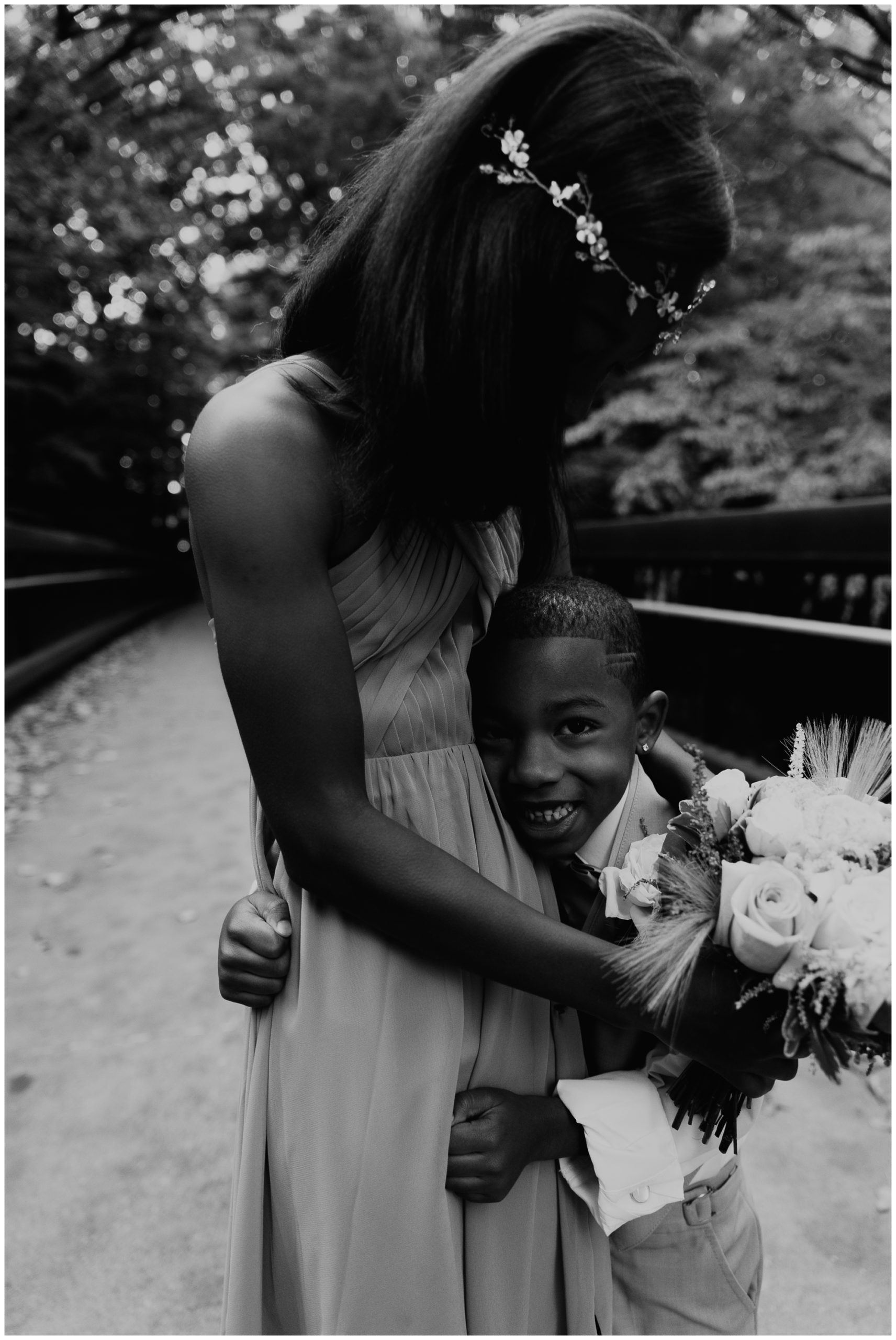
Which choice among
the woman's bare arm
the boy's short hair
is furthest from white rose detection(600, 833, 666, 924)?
the boy's short hair

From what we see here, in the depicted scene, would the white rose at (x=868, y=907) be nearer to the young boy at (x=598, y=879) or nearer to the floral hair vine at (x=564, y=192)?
the young boy at (x=598, y=879)

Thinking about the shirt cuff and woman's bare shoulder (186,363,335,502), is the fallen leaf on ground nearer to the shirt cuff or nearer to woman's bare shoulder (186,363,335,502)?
the shirt cuff

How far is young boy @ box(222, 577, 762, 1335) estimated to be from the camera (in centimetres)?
140

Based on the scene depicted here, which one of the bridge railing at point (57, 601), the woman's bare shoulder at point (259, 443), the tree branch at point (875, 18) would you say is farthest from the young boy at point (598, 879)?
the tree branch at point (875, 18)

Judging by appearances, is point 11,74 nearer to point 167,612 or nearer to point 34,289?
point 34,289

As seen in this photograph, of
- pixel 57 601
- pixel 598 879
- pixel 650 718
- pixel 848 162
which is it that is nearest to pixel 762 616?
pixel 650 718

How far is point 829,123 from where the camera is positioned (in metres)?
10.8

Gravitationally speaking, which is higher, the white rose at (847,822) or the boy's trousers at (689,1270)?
the white rose at (847,822)

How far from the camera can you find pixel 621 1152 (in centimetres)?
141

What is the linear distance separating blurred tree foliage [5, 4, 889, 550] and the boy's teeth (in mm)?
7256

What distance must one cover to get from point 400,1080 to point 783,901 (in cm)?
58

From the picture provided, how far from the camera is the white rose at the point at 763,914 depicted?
3.58ft

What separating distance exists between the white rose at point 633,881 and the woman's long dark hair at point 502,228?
2.01ft

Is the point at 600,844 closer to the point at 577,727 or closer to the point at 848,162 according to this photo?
the point at 577,727
